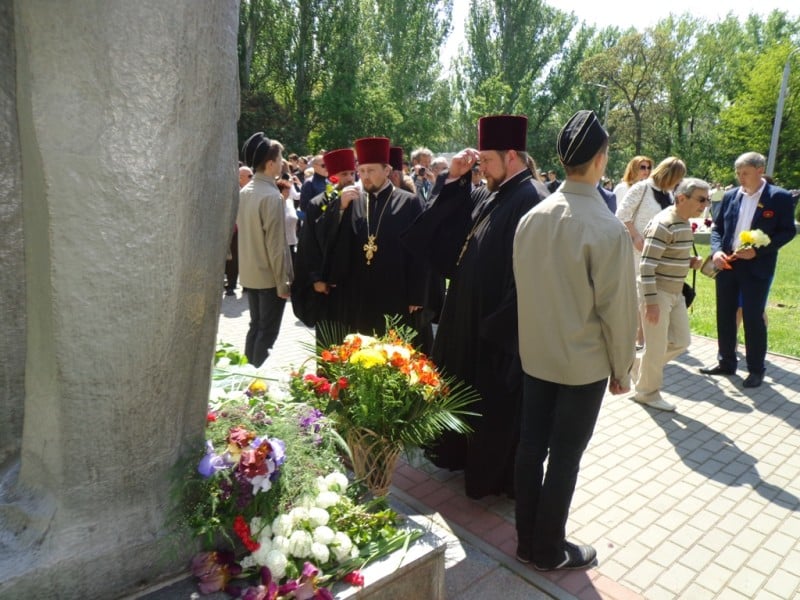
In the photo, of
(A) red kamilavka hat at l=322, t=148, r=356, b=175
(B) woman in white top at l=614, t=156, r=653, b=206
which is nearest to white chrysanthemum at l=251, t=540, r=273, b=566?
(A) red kamilavka hat at l=322, t=148, r=356, b=175

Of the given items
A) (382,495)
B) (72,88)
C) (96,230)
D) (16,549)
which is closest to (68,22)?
(72,88)

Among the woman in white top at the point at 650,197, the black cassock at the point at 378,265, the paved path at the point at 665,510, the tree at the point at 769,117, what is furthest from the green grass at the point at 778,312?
the tree at the point at 769,117

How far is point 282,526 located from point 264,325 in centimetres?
347

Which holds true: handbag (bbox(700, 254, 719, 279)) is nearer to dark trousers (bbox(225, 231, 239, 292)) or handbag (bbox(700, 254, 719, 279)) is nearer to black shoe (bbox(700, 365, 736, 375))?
black shoe (bbox(700, 365, 736, 375))

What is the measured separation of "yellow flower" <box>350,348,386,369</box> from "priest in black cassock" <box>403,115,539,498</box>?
A: 0.78 m

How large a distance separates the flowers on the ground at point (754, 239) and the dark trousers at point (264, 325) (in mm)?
4488

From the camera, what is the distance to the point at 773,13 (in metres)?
42.2

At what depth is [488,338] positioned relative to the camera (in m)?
3.30

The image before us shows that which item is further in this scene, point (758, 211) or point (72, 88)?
point (758, 211)

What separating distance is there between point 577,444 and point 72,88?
2500 millimetres

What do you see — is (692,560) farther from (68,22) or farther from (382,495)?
(68,22)

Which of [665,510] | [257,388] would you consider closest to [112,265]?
[257,388]

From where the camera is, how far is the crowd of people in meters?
2.72

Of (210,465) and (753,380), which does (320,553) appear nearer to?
(210,465)
